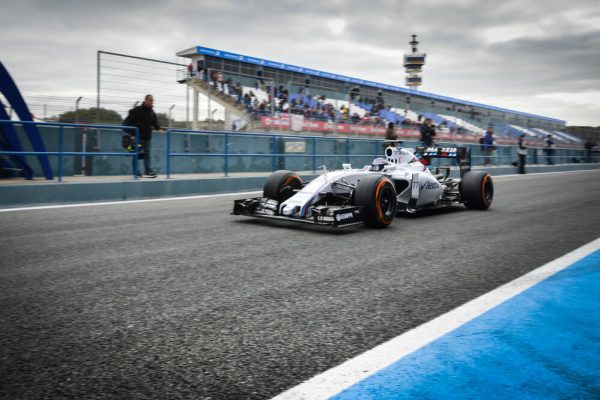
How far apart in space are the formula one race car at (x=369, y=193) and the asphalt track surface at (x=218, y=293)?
23 centimetres

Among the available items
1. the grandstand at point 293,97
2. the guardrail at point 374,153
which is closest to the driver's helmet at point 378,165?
the guardrail at point 374,153

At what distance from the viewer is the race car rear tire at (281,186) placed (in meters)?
6.61

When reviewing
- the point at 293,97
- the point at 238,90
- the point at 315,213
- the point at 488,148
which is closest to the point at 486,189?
the point at 315,213

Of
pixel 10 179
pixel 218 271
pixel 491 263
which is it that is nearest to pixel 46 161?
pixel 10 179

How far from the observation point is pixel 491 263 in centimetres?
418

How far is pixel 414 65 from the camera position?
356ft

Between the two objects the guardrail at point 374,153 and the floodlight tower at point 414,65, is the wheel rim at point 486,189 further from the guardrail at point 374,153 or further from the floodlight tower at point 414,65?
the floodlight tower at point 414,65

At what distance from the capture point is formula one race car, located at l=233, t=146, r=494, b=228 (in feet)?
19.0

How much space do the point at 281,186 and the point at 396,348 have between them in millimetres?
4443

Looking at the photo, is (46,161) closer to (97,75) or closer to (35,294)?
(97,75)

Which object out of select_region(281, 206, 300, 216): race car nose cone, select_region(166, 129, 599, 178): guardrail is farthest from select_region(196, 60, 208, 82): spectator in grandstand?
select_region(281, 206, 300, 216): race car nose cone

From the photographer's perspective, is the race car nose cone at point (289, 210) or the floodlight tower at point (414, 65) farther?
the floodlight tower at point (414, 65)

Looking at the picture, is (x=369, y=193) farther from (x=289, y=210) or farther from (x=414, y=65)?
(x=414, y=65)

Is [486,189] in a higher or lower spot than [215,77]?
lower
